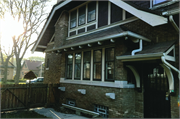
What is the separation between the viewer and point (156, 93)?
6.13m

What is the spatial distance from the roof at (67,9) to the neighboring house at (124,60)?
0.03 m

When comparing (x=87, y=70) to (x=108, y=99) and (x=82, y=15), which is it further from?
(x=82, y=15)

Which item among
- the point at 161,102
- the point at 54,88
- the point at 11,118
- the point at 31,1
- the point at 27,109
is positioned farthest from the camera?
the point at 31,1

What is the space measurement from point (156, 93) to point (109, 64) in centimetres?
237

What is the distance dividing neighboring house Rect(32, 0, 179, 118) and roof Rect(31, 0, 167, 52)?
3cm

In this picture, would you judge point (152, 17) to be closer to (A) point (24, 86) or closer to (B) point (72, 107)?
(B) point (72, 107)

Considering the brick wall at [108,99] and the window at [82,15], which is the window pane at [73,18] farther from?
the brick wall at [108,99]

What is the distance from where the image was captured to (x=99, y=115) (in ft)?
24.3

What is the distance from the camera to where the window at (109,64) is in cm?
721

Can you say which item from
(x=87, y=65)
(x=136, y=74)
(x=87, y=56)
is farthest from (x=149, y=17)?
(x=87, y=65)

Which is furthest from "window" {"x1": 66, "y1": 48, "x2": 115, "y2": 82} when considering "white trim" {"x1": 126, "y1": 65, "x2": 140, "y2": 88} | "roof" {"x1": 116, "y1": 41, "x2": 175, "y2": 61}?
"roof" {"x1": 116, "y1": 41, "x2": 175, "y2": 61}

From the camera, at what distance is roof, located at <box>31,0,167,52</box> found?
17.7 ft

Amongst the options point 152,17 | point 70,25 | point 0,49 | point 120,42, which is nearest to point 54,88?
point 70,25

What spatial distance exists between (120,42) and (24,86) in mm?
6016
